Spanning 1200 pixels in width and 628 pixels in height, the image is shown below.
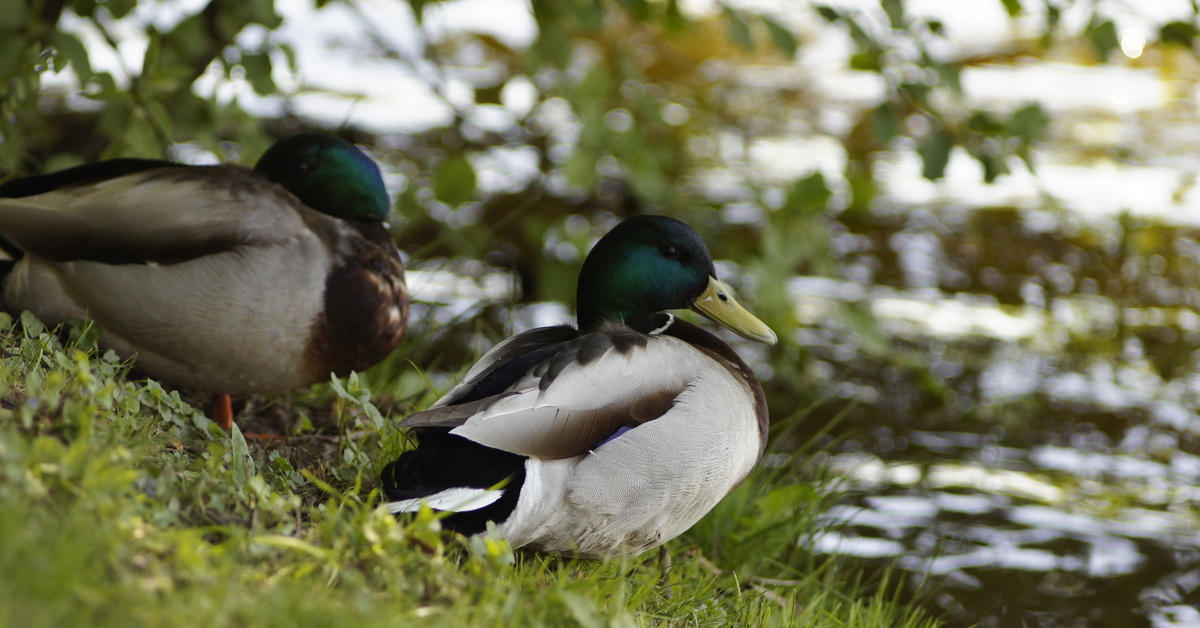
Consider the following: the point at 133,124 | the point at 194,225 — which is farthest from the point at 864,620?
the point at 133,124

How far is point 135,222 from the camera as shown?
313 centimetres

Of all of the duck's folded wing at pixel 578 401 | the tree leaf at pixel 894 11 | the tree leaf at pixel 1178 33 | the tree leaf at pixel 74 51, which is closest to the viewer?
the duck's folded wing at pixel 578 401

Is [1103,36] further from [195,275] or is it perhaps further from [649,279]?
[195,275]

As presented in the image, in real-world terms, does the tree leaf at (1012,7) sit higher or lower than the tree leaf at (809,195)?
higher

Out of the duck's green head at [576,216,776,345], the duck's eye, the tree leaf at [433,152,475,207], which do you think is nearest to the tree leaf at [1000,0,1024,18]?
the duck's green head at [576,216,776,345]

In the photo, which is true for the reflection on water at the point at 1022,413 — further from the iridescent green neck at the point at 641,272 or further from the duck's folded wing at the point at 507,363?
the duck's folded wing at the point at 507,363

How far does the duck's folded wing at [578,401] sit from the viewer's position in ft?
8.23

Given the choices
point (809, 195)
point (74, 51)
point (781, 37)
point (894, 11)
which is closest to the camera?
point (74, 51)

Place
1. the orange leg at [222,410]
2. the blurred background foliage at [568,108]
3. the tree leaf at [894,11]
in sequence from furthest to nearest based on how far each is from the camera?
the tree leaf at [894,11] < the blurred background foliage at [568,108] < the orange leg at [222,410]

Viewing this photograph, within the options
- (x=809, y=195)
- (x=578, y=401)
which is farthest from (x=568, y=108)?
(x=578, y=401)

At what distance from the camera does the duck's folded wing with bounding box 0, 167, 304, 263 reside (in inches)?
123

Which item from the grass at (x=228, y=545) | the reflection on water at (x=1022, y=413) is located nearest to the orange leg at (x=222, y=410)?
the grass at (x=228, y=545)

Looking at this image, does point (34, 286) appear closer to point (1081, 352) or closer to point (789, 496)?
point (789, 496)

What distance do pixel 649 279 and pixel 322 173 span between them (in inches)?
40.5
